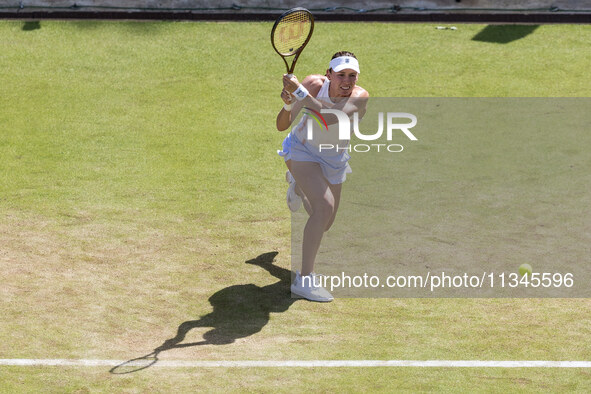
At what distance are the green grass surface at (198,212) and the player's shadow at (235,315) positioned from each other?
26 mm

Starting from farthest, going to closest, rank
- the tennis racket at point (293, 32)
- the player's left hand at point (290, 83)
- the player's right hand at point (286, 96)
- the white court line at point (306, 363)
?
1. the tennis racket at point (293, 32)
2. the player's right hand at point (286, 96)
3. the player's left hand at point (290, 83)
4. the white court line at point (306, 363)

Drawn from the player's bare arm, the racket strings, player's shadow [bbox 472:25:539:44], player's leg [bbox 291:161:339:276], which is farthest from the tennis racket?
player's shadow [bbox 472:25:539:44]

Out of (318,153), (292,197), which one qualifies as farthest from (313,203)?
(292,197)

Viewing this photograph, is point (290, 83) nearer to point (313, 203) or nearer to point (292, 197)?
point (313, 203)

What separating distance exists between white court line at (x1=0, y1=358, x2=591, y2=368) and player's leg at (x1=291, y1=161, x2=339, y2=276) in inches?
60.0

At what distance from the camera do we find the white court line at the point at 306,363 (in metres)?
7.43

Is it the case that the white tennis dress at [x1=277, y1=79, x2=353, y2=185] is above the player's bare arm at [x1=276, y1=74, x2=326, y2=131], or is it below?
below

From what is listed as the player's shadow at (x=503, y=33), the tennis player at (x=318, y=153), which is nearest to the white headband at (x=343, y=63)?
the tennis player at (x=318, y=153)

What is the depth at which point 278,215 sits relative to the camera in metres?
11.0

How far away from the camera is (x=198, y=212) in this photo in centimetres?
1109

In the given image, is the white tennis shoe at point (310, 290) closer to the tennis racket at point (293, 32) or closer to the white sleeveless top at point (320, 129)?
the white sleeveless top at point (320, 129)

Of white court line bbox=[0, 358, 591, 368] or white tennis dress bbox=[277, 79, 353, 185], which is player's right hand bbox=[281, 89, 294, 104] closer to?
white tennis dress bbox=[277, 79, 353, 185]

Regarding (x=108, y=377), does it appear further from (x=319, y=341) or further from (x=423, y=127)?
(x=423, y=127)

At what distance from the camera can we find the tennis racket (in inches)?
348
